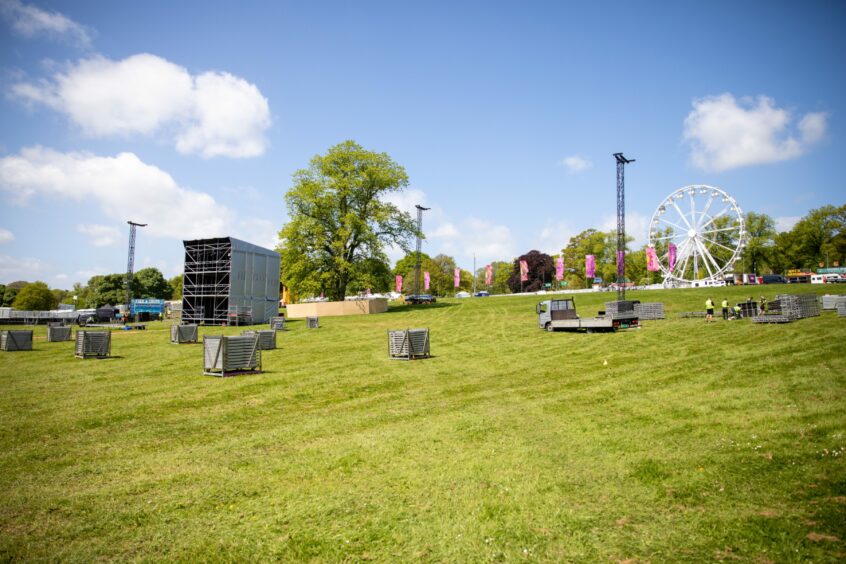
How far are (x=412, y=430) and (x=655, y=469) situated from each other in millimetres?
4247

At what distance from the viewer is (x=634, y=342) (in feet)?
71.1

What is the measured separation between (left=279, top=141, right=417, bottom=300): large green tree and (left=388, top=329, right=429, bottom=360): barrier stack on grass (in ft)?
115

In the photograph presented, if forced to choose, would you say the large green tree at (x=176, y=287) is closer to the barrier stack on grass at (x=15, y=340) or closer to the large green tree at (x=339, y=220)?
the large green tree at (x=339, y=220)

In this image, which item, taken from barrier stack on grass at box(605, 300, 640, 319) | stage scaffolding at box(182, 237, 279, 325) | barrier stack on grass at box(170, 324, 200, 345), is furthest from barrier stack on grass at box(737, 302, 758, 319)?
stage scaffolding at box(182, 237, 279, 325)

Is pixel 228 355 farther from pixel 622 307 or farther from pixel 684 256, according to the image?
pixel 684 256

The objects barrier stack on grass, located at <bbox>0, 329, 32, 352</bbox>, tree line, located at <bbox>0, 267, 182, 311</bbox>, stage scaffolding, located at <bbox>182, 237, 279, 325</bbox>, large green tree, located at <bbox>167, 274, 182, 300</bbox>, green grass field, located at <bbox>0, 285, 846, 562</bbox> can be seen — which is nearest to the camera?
green grass field, located at <bbox>0, 285, 846, 562</bbox>

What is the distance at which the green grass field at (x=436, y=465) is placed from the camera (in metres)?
5.27

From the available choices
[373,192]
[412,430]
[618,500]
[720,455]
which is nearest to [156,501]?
[412,430]

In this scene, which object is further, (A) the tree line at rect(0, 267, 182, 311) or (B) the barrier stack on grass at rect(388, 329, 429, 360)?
(A) the tree line at rect(0, 267, 182, 311)

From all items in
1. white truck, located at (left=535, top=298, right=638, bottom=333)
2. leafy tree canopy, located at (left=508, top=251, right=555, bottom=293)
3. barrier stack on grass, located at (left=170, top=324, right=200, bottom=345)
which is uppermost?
leafy tree canopy, located at (left=508, top=251, right=555, bottom=293)

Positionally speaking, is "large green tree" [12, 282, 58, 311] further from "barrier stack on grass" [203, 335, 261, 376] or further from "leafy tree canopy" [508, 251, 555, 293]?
"barrier stack on grass" [203, 335, 261, 376]

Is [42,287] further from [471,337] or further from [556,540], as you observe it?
[556,540]

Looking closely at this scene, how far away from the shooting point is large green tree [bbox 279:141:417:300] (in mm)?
54344

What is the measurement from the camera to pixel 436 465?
750cm
